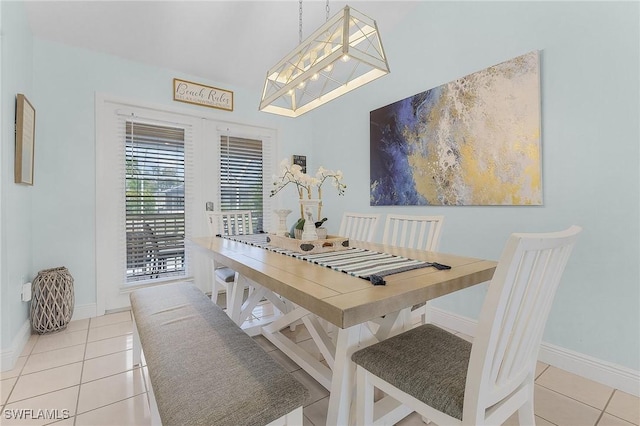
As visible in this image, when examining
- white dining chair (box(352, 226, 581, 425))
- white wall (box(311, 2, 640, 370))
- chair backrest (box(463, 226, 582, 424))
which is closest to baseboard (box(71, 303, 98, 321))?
white dining chair (box(352, 226, 581, 425))

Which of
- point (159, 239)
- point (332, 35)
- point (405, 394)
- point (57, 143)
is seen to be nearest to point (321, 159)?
point (159, 239)

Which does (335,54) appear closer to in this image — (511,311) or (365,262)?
(365,262)

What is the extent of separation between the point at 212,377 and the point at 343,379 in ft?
1.68

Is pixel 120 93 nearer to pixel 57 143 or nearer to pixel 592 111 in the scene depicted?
pixel 57 143

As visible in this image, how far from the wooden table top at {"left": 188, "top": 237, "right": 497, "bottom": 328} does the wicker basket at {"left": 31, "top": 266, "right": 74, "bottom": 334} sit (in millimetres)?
1813

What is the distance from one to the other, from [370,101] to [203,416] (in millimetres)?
3133

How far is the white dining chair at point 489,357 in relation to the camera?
2.59ft

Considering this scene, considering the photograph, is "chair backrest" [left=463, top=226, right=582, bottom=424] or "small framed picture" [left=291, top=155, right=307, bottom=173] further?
"small framed picture" [left=291, top=155, right=307, bottom=173]

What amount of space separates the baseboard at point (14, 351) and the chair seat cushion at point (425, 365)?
2229 mm

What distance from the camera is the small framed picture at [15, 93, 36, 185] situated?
200 centimetres

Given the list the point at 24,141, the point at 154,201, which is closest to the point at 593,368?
the point at 154,201

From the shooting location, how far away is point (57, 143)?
8.43 feet

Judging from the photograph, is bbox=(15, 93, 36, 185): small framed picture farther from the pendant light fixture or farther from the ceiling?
the pendant light fixture

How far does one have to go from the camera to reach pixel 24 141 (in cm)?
208
